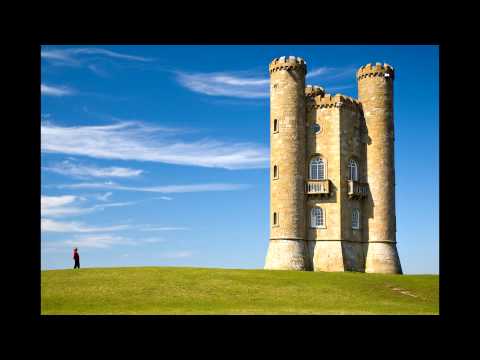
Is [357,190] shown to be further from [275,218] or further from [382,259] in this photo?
[275,218]

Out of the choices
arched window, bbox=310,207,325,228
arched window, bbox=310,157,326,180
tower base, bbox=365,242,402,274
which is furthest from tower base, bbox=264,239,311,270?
tower base, bbox=365,242,402,274

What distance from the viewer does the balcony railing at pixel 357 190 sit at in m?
57.8

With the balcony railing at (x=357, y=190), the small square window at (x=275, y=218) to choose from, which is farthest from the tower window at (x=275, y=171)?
the balcony railing at (x=357, y=190)

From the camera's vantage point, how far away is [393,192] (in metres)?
60.4

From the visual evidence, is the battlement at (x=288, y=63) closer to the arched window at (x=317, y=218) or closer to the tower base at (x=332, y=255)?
the arched window at (x=317, y=218)

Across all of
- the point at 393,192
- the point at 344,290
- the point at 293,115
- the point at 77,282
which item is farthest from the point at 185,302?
the point at 393,192

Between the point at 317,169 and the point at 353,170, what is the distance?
3954mm

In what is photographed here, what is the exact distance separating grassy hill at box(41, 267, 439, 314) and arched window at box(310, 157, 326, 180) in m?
12.4

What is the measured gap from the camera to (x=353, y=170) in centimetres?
5962

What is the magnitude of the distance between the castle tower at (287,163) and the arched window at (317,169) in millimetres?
1341

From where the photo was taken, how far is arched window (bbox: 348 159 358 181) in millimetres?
59156

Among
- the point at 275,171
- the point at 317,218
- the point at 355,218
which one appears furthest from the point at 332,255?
the point at 275,171

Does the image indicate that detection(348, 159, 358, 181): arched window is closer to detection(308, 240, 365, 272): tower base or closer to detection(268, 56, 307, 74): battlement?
detection(308, 240, 365, 272): tower base

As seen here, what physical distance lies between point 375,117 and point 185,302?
3294cm
